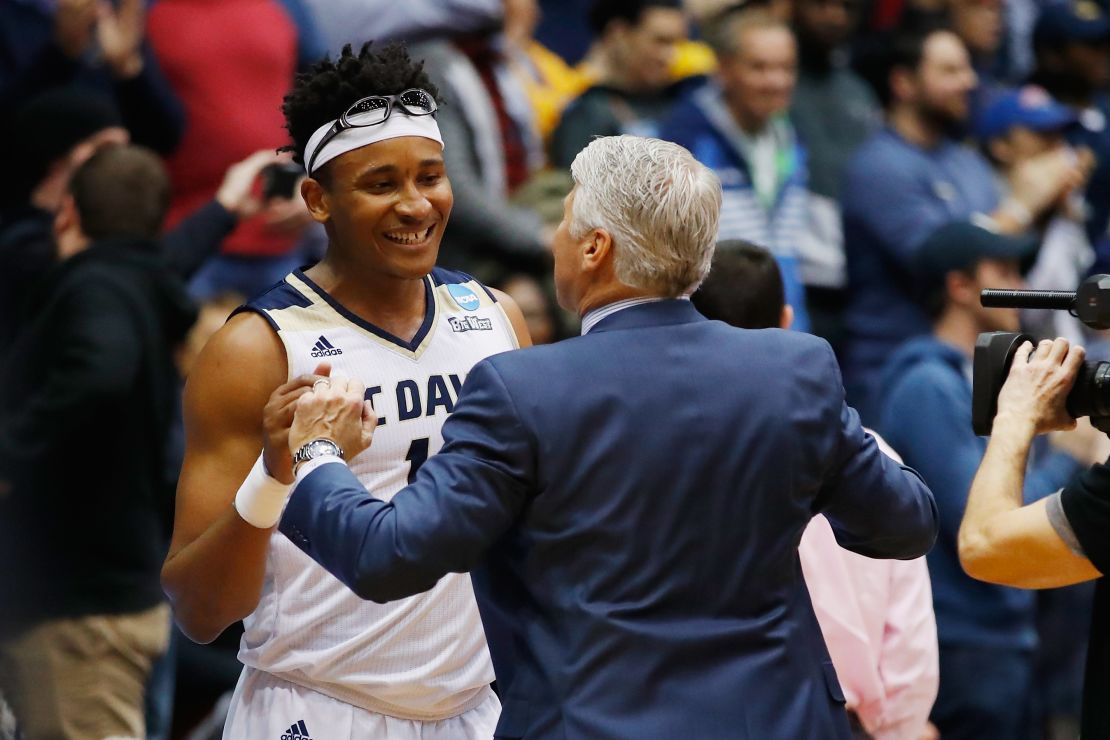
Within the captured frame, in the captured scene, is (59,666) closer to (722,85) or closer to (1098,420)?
(1098,420)

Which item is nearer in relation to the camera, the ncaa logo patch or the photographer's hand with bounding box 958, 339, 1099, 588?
the photographer's hand with bounding box 958, 339, 1099, 588

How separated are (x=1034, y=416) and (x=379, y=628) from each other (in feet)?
4.41

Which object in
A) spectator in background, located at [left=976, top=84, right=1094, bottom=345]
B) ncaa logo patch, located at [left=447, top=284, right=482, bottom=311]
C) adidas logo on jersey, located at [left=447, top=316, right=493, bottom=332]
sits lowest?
spectator in background, located at [left=976, top=84, right=1094, bottom=345]

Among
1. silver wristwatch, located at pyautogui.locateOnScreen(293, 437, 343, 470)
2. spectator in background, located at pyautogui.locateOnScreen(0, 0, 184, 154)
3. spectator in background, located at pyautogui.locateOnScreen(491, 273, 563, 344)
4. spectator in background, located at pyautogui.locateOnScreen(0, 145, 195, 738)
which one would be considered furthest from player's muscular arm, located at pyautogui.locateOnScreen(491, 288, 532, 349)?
spectator in background, located at pyautogui.locateOnScreen(0, 0, 184, 154)

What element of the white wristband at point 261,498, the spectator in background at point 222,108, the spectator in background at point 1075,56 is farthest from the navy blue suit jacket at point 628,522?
the spectator in background at point 1075,56

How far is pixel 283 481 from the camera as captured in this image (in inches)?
120

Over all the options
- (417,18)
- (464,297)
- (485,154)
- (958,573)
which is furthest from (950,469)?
(417,18)

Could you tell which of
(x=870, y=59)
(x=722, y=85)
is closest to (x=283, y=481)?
(x=722, y=85)

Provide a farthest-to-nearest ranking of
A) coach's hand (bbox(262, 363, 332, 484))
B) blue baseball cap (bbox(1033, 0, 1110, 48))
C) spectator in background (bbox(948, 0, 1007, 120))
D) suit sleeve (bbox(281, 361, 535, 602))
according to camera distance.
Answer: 1. spectator in background (bbox(948, 0, 1007, 120))
2. blue baseball cap (bbox(1033, 0, 1110, 48))
3. coach's hand (bbox(262, 363, 332, 484))
4. suit sleeve (bbox(281, 361, 535, 602))

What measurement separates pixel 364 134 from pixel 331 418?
734 millimetres

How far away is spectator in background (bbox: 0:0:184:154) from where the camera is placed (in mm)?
6105

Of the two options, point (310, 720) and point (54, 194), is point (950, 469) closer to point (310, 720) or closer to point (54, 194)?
point (310, 720)

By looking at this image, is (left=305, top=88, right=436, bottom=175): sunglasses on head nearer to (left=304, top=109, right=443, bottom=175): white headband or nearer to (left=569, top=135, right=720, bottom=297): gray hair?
(left=304, top=109, right=443, bottom=175): white headband

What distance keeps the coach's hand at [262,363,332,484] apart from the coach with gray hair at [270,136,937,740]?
8 cm
